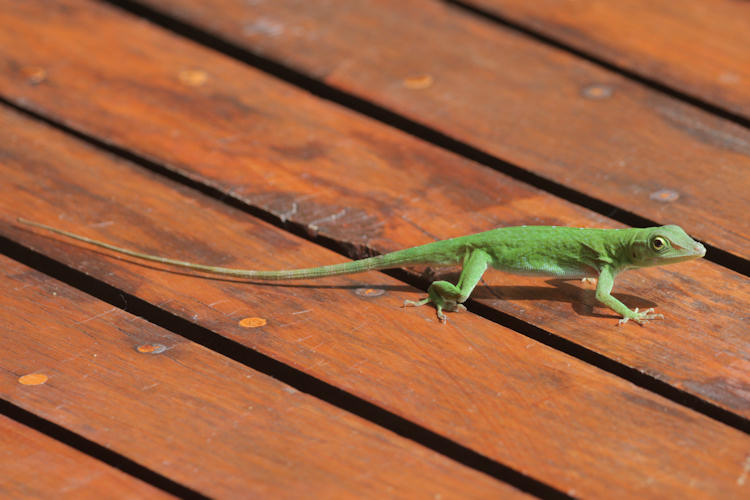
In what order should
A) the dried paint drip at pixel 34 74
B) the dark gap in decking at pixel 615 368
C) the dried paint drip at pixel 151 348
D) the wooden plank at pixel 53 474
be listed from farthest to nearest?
the dried paint drip at pixel 34 74 < the dried paint drip at pixel 151 348 < the dark gap in decking at pixel 615 368 < the wooden plank at pixel 53 474

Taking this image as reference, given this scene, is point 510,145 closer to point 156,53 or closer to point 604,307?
point 604,307

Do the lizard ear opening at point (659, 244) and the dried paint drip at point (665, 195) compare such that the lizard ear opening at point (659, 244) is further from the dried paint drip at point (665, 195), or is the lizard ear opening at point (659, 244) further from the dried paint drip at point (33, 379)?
the dried paint drip at point (33, 379)

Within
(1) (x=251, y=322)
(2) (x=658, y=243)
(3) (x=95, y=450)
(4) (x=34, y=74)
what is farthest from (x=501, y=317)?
(4) (x=34, y=74)

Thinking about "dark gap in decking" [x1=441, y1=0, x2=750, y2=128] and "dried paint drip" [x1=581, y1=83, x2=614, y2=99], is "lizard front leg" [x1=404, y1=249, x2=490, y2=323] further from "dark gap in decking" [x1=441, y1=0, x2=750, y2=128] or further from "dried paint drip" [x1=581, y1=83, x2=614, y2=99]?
"dark gap in decking" [x1=441, y1=0, x2=750, y2=128]

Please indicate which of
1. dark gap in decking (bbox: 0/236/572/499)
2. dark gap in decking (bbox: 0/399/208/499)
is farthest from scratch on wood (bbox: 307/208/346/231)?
dark gap in decking (bbox: 0/399/208/499)

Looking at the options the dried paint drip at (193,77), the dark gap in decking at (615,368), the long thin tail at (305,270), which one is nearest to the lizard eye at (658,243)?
the dark gap in decking at (615,368)
